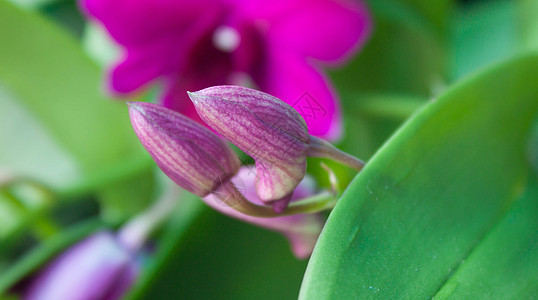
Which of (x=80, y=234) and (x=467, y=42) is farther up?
(x=80, y=234)

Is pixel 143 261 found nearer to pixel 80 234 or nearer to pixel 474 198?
pixel 80 234

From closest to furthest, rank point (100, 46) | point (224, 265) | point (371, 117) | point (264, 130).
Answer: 1. point (264, 130)
2. point (224, 265)
3. point (371, 117)
4. point (100, 46)

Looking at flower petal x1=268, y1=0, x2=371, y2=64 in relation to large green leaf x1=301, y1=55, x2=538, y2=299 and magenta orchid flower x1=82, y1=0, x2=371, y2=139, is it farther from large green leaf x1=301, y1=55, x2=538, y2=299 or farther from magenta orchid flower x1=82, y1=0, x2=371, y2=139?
large green leaf x1=301, y1=55, x2=538, y2=299

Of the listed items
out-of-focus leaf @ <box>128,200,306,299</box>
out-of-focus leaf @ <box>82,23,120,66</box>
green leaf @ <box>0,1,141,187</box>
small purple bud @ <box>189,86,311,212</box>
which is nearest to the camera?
small purple bud @ <box>189,86,311,212</box>

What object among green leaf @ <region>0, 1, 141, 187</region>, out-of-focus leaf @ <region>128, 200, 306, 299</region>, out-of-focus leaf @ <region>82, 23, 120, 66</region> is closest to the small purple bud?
out-of-focus leaf @ <region>128, 200, 306, 299</region>

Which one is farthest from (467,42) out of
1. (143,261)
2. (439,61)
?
(143,261)

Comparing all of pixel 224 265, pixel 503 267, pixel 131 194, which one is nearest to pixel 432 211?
pixel 503 267

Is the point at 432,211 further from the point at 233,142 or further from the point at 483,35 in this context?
the point at 483,35

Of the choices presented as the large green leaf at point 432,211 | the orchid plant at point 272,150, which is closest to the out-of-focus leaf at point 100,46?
the orchid plant at point 272,150
